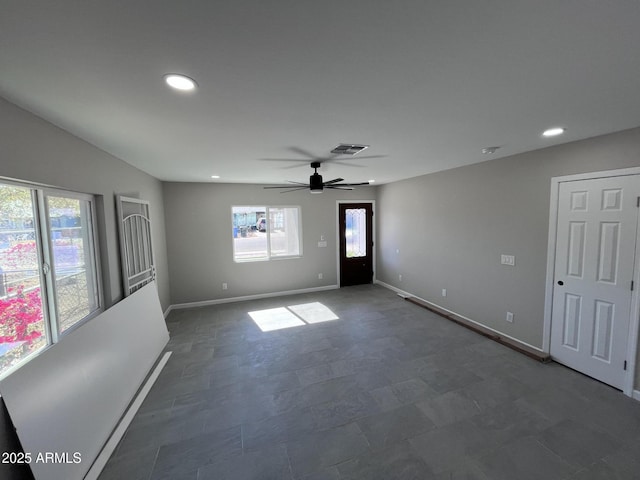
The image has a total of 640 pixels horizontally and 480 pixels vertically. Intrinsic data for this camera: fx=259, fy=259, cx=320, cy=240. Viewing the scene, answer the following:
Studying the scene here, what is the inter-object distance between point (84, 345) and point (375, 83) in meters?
2.95

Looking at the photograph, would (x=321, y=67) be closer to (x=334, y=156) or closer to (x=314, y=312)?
(x=334, y=156)

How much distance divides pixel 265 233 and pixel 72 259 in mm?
3596

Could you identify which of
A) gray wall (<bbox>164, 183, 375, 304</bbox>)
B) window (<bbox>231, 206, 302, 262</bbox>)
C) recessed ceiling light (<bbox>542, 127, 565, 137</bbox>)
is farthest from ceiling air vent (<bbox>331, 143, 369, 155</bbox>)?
window (<bbox>231, 206, 302, 262</bbox>)

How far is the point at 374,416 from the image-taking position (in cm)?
228

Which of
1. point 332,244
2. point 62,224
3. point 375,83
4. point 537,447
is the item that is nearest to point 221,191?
point 332,244

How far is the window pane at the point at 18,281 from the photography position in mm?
1617

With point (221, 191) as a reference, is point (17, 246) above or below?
below

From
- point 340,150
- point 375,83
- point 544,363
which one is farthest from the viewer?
point 544,363

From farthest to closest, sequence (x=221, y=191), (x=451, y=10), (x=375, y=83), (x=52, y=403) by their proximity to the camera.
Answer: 1. (x=221, y=191)
2. (x=52, y=403)
3. (x=375, y=83)
4. (x=451, y=10)

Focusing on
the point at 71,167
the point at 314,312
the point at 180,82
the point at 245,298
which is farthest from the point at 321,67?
the point at 245,298

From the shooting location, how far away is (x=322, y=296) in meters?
5.73

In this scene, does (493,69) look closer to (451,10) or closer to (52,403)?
(451,10)

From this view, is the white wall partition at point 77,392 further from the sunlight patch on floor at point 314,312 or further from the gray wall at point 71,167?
the sunlight patch on floor at point 314,312

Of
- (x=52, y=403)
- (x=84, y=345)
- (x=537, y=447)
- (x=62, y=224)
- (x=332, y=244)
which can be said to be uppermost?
(x=62, y=224)
